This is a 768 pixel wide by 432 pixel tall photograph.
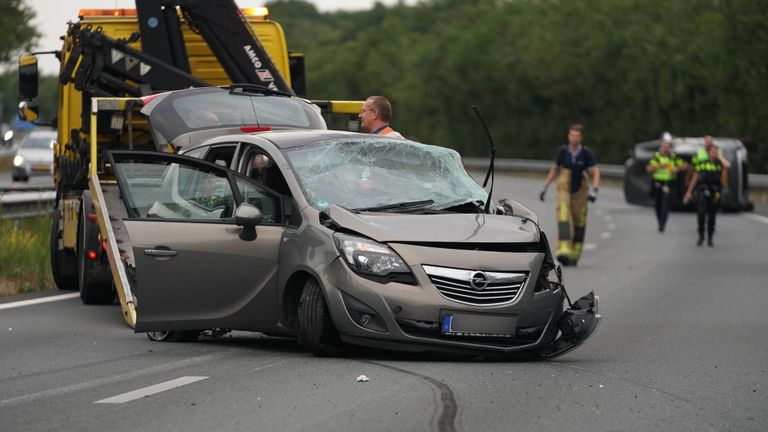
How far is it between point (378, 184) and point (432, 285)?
1.18 m

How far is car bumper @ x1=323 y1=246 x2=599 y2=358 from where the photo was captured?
34.7 ft

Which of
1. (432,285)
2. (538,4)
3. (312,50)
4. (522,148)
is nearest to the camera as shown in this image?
(432,285)

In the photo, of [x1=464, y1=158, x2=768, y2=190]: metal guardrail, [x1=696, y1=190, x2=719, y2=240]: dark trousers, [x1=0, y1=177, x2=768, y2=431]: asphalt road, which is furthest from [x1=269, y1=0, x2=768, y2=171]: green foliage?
[x1=0, y1=177, x2=768, y2=431]: asphalt road

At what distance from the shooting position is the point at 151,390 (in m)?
→ 9.45

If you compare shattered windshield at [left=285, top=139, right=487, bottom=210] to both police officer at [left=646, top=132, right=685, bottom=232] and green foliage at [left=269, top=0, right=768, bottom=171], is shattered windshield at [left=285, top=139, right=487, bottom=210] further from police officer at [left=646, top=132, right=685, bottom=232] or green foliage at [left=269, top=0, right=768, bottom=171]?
green foliage at [left=269, top=0, right=768, bottom=171]

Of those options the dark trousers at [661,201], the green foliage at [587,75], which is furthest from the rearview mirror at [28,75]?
the green foliage at [587,75]

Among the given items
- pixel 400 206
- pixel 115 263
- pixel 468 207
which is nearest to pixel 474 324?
pixel 400 206

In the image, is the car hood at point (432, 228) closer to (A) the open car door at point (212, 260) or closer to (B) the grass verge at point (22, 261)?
(A) the open car door at point (212, 260)

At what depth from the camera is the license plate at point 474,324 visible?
10.6 meters

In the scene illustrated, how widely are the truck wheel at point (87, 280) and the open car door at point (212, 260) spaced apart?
3.58 m

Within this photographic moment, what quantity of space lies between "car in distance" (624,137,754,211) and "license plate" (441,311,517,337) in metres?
27.8

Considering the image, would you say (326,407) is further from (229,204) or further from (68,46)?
(68,46)

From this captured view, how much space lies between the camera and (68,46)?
63.5 feet

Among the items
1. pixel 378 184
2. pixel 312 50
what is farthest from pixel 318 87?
pixel 378 184
